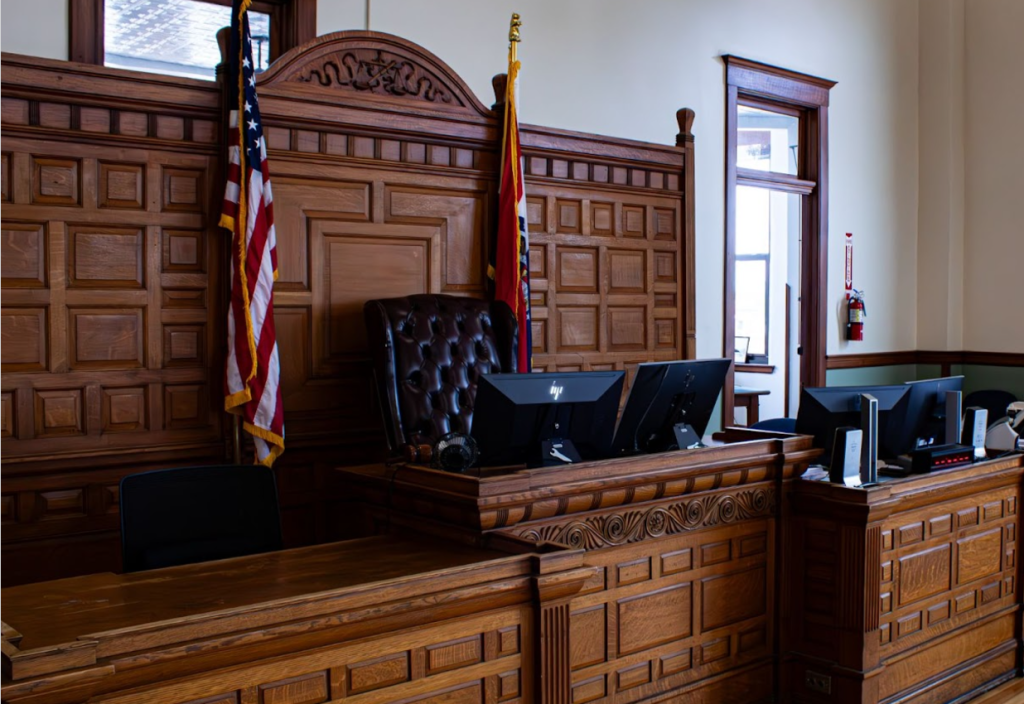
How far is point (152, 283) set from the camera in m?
3.64

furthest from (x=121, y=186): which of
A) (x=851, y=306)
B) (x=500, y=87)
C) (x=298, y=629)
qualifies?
(x=851, y=306)

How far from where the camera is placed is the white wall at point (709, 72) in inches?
192

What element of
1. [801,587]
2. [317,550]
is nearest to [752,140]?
[801,587]

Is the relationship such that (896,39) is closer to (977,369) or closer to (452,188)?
(977,369)

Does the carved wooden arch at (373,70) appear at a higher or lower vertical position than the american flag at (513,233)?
higher

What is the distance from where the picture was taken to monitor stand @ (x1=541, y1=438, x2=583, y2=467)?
3053mm

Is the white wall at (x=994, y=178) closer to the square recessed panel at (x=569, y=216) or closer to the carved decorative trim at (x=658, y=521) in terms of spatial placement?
the square recessed panel at (x=569, y=216)

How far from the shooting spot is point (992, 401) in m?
6.71

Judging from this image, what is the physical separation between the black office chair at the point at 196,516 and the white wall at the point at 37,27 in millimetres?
1998

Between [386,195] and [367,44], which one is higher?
[367,44]

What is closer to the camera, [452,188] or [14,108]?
[14,108]

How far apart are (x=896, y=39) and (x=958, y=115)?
2.50 feet

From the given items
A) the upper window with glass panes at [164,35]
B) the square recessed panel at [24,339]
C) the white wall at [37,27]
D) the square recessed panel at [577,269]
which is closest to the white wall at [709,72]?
the white wall at [37,27]

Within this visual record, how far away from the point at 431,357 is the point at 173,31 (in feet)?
5.96
